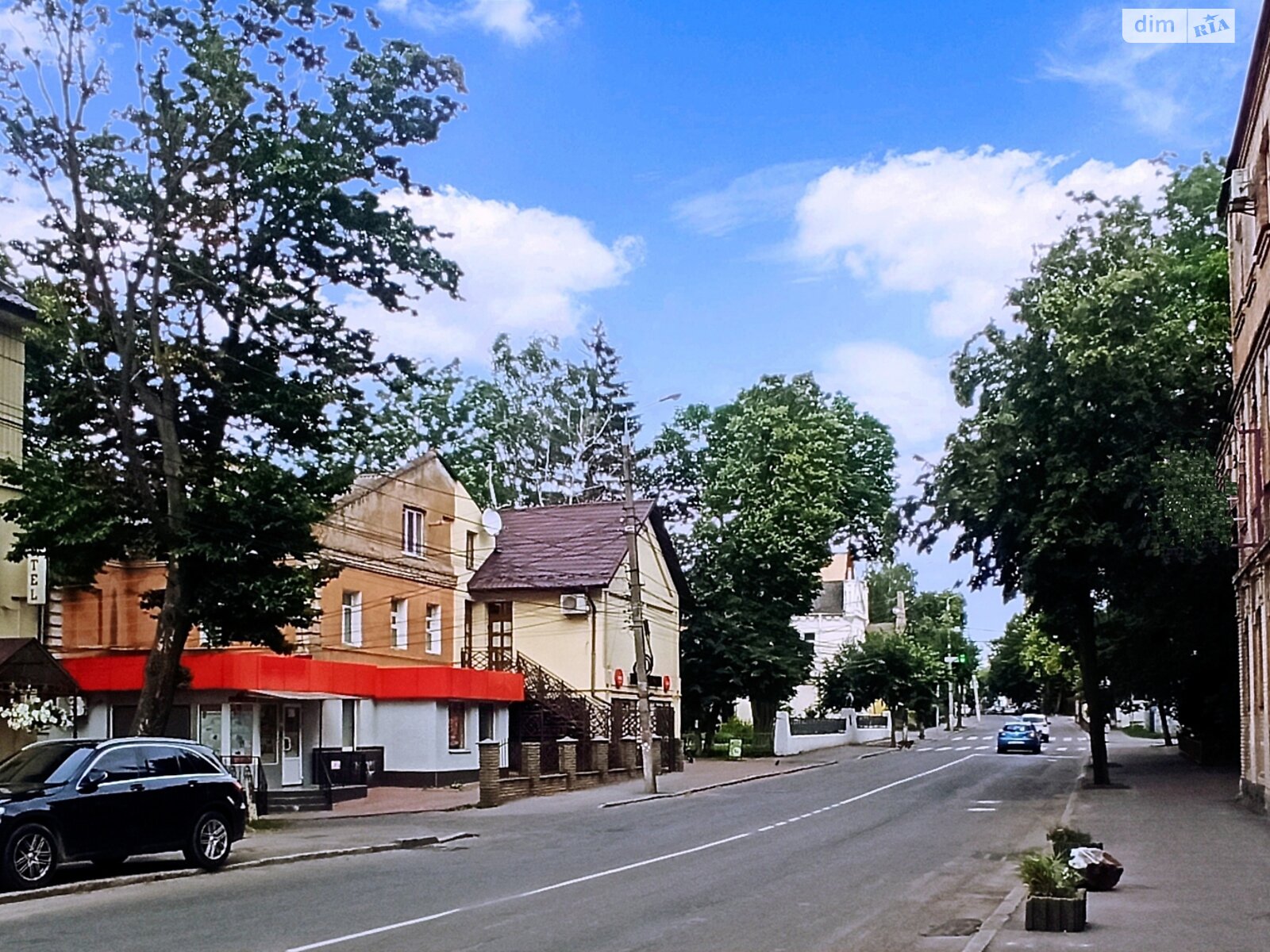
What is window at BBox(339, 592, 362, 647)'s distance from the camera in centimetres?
3928

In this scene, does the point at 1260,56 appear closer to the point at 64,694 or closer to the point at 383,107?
the point at 383,107

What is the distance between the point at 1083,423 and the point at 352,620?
19.2 m

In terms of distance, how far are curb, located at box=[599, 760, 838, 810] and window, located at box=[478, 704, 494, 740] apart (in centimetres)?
647

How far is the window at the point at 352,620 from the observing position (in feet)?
129

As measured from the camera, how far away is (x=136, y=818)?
17.9m

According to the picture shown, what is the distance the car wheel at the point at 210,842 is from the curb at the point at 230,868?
0.14 m

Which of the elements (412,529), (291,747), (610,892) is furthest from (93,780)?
(412,529)

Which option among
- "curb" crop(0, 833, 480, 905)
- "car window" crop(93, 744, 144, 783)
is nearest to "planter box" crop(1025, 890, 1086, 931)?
"curb" crop(0, 833, 480, 905)

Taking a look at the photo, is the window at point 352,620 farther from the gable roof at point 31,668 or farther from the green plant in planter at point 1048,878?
the green plant in planter at point 1048,878

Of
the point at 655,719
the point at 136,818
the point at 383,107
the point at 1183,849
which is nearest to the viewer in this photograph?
the point at 136,818

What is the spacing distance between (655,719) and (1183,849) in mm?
30523

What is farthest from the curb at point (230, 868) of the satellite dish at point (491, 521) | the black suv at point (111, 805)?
the satellite dish at point (491, 521)

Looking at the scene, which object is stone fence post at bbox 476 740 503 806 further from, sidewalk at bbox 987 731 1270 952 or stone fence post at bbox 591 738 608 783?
sidewalk at bbox 987 731 1270 952

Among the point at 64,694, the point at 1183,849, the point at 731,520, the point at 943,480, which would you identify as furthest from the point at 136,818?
the point at 731,520
